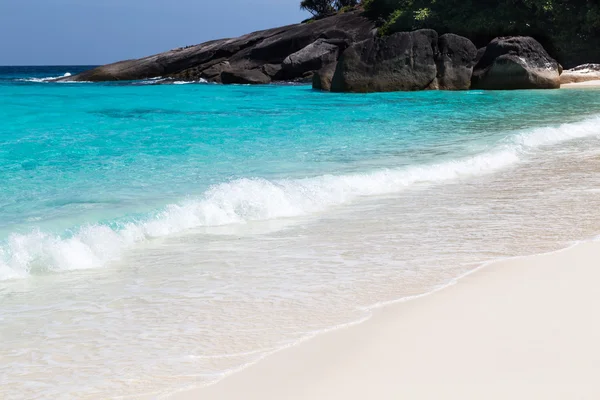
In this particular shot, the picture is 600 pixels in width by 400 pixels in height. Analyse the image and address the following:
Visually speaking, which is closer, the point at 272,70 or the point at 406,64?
the point at 406,64

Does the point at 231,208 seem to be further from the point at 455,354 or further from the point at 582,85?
the point at 582,85

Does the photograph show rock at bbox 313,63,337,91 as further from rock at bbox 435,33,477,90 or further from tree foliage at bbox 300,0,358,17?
tree foliage at bbox 300,0,358,17

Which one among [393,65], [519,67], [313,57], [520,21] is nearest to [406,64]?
[393,65]

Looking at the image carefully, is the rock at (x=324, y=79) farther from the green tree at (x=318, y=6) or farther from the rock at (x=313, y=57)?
the green tree at (x=318, y=6)

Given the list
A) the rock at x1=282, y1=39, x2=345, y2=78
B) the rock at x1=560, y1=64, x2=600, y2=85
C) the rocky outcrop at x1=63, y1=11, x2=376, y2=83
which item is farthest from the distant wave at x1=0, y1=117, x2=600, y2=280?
the rocky outcrop at x1=63, y1=11, x2=376, y2=83

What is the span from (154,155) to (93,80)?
39.9 m

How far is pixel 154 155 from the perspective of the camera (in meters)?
11.0

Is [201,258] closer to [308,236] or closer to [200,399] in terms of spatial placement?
[308,236]

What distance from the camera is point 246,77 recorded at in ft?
132

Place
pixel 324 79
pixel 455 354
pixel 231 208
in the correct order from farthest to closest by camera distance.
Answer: pixel 324 79, pixel 231 208, pixel 455 354

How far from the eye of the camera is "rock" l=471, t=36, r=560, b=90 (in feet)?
88.7

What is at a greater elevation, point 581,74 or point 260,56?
point 260,56

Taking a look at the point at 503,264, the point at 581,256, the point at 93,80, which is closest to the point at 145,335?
the point at 503,264

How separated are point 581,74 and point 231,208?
1065 inches
